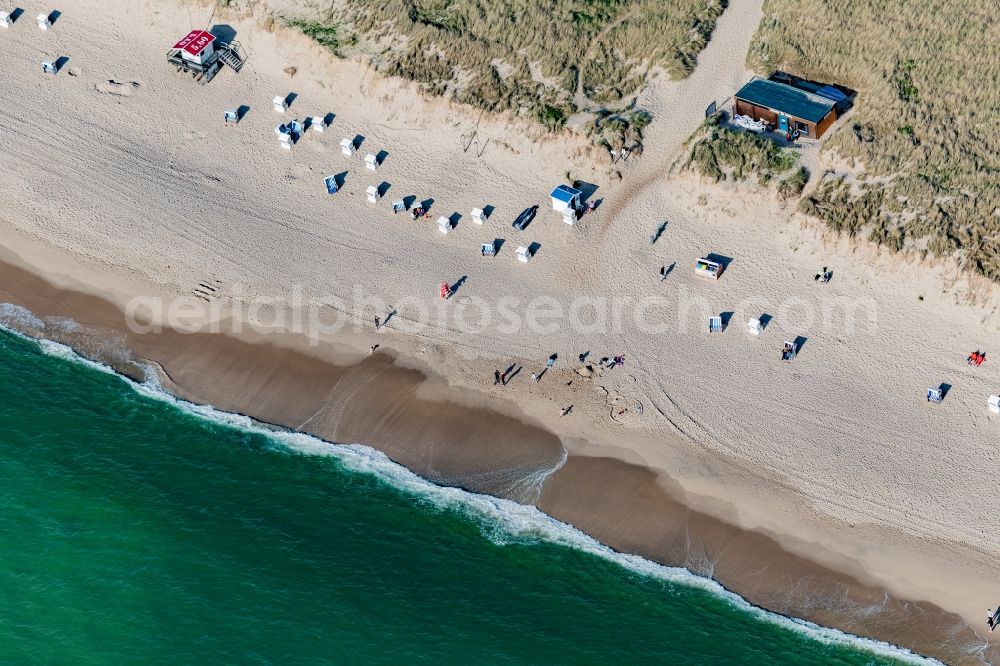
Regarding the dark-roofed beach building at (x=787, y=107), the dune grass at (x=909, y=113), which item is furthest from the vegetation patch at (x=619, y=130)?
the dune grass at (x=909, y=113)

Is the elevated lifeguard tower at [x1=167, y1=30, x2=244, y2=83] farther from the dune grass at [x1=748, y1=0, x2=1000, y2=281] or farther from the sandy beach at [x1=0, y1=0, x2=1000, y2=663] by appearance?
the dune grass at [x1=748, y1=0, x2=1000, y2=281]

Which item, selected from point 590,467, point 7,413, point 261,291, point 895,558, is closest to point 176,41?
point 261,291

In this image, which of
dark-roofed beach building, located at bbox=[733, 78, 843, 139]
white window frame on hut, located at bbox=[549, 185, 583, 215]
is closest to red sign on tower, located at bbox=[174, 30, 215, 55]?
white window frame on hut, located at bbox=[549, 185, 583, 215]

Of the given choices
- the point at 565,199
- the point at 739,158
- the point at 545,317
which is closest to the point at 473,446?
the point at 545,317

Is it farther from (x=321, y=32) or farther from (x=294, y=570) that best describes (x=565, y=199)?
(x=294, y=570)

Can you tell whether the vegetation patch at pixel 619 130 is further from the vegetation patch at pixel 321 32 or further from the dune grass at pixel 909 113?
the vegetation patch at pixel 321 32

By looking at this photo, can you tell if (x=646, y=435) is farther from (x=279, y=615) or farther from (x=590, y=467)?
(x=279, y=615)

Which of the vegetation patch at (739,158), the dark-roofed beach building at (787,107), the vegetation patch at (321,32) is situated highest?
the dark-roofed beach building at (787,107)
